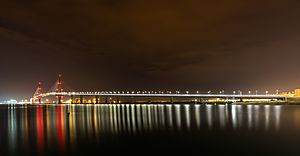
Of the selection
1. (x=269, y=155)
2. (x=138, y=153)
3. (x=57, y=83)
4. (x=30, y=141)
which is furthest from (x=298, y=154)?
(x=57, y=83)

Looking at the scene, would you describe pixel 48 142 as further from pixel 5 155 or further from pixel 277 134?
pixel 277 134

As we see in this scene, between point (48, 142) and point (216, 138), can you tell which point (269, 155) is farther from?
point (48, 142)

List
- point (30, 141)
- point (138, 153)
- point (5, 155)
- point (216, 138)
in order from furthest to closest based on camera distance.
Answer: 1. point (30, 141)
2. point (216, 138)
3. point (5, 155)
4. point (138, 153)

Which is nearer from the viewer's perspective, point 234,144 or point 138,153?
point 138,153

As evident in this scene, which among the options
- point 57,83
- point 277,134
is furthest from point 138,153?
point 57,83

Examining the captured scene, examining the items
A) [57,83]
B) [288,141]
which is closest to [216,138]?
[288,141]

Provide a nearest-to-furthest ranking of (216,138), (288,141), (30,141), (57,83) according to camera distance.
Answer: (288,141) < (216,138) < (30,141) < (57,83)

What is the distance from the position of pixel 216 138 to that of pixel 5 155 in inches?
472

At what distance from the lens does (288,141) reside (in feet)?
58.5

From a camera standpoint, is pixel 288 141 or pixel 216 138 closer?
pixel 288 141

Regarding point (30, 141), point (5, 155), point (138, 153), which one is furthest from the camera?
point (30, 141)

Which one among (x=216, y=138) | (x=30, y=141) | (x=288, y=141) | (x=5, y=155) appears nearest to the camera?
(x=5, y=155)

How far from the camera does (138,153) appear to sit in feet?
50.3

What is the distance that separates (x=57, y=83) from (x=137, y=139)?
140 metres
